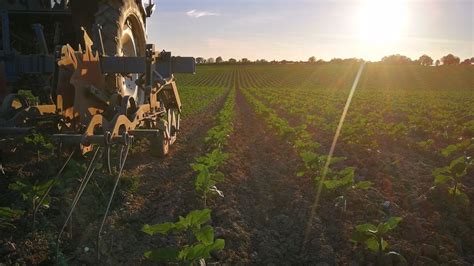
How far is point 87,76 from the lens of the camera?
414 cm

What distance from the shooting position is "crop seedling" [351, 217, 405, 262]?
11.4 feet

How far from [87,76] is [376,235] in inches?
121

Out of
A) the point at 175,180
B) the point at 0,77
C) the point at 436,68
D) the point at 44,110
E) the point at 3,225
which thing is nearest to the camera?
the point at 3,225

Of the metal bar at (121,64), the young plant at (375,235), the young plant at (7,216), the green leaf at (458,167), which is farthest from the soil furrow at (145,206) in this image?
the green leaf at (458,167)

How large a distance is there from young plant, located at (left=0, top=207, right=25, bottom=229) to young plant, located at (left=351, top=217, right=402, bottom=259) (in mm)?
2782

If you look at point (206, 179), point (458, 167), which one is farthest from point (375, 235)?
point (458, 167)

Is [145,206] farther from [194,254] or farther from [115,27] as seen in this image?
[115,27]

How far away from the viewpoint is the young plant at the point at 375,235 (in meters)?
3.47

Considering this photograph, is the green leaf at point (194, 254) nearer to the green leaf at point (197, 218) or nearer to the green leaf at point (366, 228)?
the green leaf at point (197, 218)

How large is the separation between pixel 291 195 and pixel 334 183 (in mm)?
613

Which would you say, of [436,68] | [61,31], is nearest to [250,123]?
[61,31]

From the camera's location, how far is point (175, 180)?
555cm

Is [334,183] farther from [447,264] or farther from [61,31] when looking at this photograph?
[61,31]

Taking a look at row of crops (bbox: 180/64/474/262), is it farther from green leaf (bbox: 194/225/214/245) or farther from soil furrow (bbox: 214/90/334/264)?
green leaf (bbox: 194/225/214/245)
